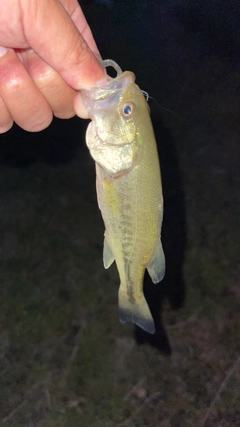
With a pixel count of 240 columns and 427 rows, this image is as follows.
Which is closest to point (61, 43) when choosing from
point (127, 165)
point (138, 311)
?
point (127, 165)

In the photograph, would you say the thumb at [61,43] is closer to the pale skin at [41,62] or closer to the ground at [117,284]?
the pale skin at [41,62]

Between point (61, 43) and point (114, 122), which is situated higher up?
point (61, 43)

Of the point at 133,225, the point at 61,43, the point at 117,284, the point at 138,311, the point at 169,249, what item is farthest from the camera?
the point at 169,249

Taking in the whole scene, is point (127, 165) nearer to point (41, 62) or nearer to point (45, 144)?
point (41, 62)

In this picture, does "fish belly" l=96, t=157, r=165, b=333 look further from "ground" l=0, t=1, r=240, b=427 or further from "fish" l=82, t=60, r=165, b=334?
"ground" l=0, t=1, r=240, b=427

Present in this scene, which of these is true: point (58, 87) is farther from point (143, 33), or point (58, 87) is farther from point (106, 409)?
point (143, 33)

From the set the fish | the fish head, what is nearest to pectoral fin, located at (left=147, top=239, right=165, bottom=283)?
the fish
